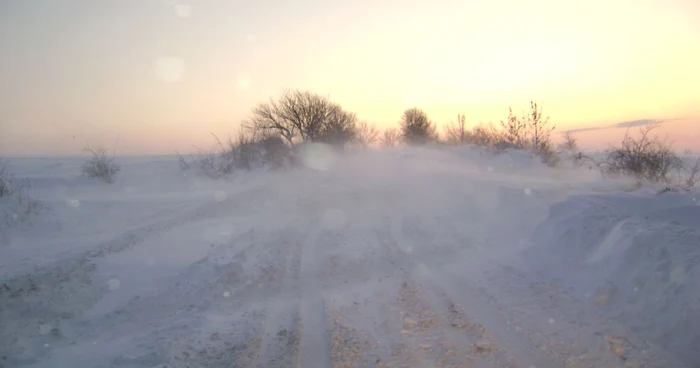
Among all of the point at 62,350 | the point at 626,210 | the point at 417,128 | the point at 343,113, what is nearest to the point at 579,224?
the point at 626,210

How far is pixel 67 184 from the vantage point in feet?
49.5

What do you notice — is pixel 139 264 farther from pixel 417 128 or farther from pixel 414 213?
pixel 417 128

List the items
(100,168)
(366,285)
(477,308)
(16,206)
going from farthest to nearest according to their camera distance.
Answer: (100,168) → (16,206) → (366,285) → (477,308)

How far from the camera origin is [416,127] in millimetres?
A: 43062

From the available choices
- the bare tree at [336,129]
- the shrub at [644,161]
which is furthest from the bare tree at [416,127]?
the shrub at [644,161]

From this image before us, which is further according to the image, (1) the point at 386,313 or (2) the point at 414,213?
(2) the point at 414,213

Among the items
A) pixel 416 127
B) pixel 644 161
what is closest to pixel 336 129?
pixel 416 127

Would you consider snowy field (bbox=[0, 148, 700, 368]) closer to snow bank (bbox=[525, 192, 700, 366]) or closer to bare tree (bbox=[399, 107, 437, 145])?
snow bank (bbox=[525, 192, 700, 366])

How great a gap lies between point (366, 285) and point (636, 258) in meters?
3.64

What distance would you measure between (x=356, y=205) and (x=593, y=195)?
6.29 meters

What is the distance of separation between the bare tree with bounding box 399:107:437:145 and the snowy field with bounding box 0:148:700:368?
32693 millimetres

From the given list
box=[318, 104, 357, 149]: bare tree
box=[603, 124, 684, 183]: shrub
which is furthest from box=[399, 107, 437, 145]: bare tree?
box=[603, 124, 684, 183]: shrub

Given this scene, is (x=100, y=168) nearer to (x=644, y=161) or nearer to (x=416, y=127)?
(x=644, y=161)

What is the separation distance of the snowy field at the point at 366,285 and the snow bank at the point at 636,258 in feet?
0.07
